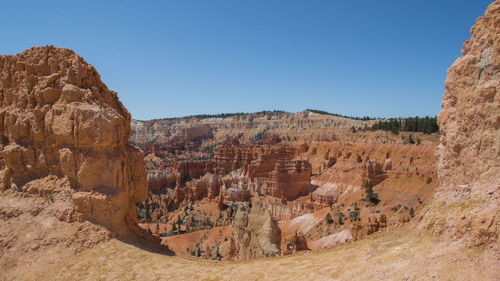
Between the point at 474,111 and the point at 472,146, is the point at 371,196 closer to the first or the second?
the point at 472,146

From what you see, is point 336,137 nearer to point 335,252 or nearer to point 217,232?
point 217,232

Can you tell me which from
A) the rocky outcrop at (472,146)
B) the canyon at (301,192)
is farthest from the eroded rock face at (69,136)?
the rocky outcrop at (472,146)

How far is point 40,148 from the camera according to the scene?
13531 mm

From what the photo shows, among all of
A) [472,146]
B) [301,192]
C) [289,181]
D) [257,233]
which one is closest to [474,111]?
[472,146]

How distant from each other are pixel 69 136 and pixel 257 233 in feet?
46.6

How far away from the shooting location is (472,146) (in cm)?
786

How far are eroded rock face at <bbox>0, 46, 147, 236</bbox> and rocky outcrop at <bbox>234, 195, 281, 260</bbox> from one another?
9865mm

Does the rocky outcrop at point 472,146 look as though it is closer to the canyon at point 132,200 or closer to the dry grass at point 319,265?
the canyon at point 132,200

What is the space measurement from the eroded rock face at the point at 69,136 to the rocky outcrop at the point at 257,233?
9865 mm

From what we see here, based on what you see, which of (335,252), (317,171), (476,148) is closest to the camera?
(476,148)

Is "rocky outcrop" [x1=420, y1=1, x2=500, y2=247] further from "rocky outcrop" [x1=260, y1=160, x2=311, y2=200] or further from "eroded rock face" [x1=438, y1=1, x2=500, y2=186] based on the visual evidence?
"rocky outcrop" [x1=260, y1=160, x2=311, y2=200]

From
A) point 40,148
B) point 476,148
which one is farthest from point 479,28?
point 40,148

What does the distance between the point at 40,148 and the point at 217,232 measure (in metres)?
33.0

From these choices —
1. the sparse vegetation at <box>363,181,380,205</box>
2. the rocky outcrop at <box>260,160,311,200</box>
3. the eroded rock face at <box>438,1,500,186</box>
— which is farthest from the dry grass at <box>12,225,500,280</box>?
the rocky outcrop at <box>260,160,311,200</box>
